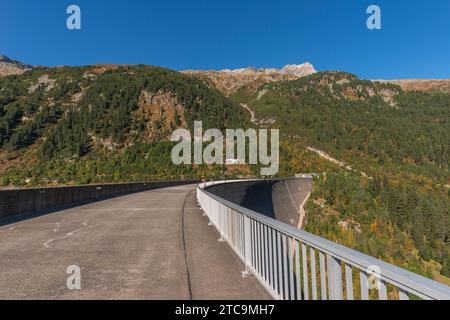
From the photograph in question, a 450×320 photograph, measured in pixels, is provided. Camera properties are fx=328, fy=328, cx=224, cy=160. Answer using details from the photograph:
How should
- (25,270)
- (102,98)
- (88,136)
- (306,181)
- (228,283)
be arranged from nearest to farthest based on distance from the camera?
(228,283) < (25,270) < (306,181) < (88,136) < (102,98)

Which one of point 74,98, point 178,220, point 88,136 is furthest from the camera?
point 74,98

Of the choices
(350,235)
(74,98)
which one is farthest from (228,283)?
(74,98)

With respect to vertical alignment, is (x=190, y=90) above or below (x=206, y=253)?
above

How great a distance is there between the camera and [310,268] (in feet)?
13.3

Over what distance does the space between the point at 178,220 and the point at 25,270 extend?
27.9ft

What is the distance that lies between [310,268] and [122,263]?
15.4 ft

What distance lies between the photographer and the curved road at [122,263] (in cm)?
530

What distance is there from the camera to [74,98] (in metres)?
150

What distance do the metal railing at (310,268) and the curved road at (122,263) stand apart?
0.45 metres

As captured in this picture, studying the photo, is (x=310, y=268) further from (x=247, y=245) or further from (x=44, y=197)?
(x=44, y=197)

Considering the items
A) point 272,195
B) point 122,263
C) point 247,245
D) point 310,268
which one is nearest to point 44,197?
point 122,263

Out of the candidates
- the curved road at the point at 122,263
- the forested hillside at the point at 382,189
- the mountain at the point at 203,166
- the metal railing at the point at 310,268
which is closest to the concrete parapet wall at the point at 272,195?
the mountain at the point at 203,166
